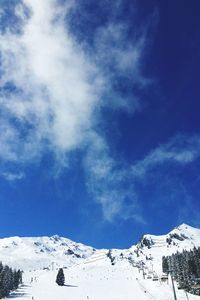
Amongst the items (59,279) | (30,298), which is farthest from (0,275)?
(59,279)

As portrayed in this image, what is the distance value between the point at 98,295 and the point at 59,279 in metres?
31.4

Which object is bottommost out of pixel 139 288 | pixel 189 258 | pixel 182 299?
pixel 182 299

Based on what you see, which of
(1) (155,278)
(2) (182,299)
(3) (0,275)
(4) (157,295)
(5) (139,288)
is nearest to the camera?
(2) (182,299)

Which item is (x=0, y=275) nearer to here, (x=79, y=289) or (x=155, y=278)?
(x=79, y=289)

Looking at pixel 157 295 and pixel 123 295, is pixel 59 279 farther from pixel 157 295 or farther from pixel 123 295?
pixel 157 295

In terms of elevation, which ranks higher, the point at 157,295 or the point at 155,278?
the point at 155,278

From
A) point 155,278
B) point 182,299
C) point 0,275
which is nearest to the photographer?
point 182,299

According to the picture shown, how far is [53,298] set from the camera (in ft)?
322

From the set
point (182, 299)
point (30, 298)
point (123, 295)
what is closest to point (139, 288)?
point (123, 295)

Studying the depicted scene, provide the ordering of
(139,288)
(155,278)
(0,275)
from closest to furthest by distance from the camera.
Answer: (0,275), (139,288), (155,278)

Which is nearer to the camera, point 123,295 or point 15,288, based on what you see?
point 123,295

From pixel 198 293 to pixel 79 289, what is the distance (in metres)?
37.4

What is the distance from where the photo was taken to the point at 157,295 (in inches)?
3831

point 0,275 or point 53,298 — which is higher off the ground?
point 0,275
